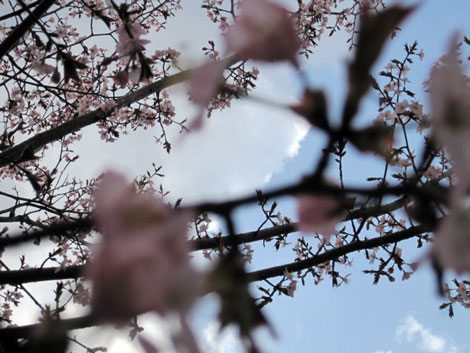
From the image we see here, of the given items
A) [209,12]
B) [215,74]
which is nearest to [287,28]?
[215,74]

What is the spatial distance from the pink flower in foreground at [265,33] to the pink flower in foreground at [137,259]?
26cm

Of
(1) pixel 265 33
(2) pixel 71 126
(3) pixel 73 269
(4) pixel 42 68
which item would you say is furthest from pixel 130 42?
(2) pixel 71 126

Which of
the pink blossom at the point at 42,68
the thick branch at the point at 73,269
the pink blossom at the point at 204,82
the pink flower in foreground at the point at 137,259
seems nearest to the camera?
the pink flower in foreground at the point at 137,259

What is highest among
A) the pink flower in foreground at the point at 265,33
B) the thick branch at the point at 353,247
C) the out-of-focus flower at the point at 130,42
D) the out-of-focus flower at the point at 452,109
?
the out-of-focus flower at the point at 130,42

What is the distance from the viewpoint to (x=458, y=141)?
433mm

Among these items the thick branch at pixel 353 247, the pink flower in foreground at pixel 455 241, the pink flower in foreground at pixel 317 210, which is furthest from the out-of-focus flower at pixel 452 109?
the thick branch at pixel 353 247

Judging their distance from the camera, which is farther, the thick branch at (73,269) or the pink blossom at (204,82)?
the thick branch at (73,269)

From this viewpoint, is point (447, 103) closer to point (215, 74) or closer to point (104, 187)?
point (215, 74)

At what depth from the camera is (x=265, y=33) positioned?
50cm

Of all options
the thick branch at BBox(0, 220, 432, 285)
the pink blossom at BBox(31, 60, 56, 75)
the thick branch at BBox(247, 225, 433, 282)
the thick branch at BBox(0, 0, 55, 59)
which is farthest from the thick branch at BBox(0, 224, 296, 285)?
the thick branch at BBox(0, 0, 55, 59)

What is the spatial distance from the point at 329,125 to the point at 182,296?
0.99 feet

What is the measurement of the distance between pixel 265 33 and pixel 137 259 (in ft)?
1.15

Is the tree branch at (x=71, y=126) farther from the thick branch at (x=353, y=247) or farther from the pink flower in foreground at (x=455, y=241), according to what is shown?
the pink flower in foreground at (x=455, y=241)

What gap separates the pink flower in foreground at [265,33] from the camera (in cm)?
50
